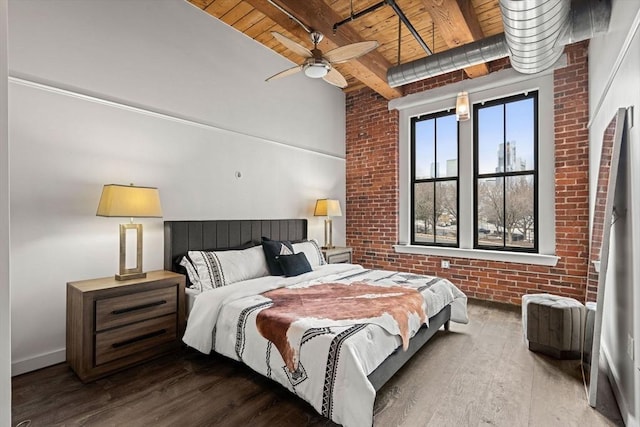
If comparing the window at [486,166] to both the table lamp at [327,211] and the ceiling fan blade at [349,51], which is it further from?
the ceiling fan blade at [349,51]

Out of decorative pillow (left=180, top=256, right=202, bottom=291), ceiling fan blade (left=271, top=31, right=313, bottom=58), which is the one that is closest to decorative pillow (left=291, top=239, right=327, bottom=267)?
decorative pillow (left=180, top=256, right=202, bottom=291)

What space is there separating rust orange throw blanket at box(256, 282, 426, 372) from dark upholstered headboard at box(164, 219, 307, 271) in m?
1.17

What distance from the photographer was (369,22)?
3.78m

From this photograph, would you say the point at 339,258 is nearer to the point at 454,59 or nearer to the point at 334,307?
the point at 334,307

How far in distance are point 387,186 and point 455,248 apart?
149 cm

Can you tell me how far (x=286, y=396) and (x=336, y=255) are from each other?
9.48 ft

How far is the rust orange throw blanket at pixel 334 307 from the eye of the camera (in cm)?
212

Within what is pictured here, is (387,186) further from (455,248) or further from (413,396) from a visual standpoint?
(413,396)

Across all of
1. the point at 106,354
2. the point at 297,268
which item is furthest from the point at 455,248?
the point at 106,354

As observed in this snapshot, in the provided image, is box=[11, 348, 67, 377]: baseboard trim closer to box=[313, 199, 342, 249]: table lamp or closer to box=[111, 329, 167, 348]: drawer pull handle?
box=[111, 329, 167, 348]: drawer pull handle

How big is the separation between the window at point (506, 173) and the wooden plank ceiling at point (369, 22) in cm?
67

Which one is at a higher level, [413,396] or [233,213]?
[233,213]

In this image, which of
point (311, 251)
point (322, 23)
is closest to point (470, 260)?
point (311, 251)

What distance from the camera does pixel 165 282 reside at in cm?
279
